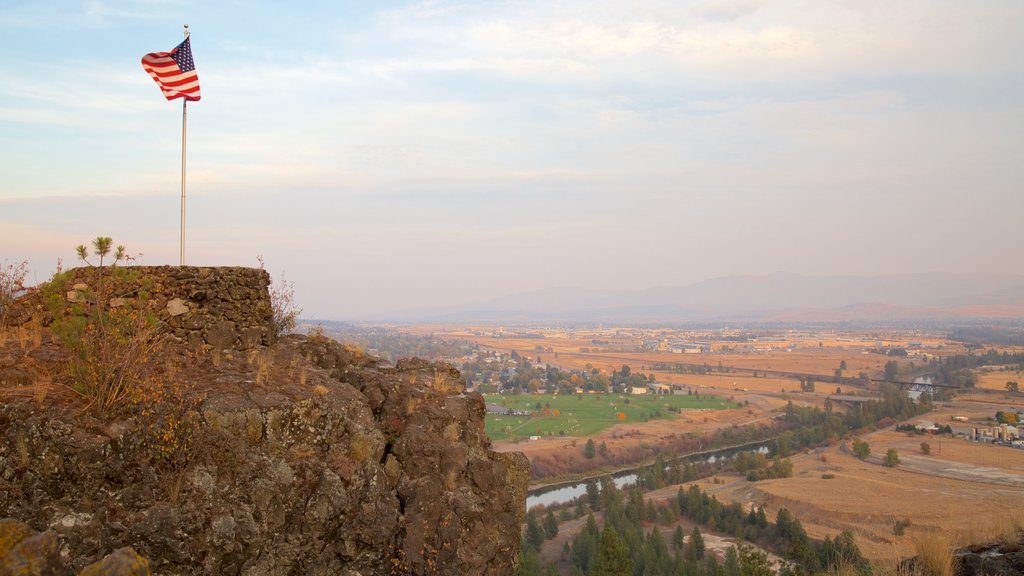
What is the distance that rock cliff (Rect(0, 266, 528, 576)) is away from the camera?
27.7 feet

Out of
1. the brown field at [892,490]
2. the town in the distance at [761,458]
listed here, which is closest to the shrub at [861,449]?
the town in the distance at [761,458]

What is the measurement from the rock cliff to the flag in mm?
4585

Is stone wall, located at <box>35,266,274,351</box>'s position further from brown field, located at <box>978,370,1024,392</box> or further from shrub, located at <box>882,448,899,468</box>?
brown field, located at <box>978,370,1024,392</box>

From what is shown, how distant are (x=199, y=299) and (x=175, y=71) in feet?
16.9

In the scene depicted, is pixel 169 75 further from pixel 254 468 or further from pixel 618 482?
pixel 618 482

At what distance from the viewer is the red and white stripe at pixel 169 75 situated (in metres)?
13.4

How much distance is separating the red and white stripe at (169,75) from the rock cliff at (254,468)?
4.57 m

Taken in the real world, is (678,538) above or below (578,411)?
above

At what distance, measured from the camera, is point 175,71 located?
13.5m

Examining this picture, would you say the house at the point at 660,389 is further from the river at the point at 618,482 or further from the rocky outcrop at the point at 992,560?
the rocky outcrop at the point at 992,560

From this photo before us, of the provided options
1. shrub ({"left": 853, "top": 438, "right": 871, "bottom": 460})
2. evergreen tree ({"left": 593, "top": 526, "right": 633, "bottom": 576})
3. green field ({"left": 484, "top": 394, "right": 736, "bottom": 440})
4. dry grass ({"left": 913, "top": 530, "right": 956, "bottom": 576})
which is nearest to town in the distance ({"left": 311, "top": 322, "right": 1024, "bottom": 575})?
dry grass ({"left": 913, "top": 530, "right": 956, "bottom": 576})

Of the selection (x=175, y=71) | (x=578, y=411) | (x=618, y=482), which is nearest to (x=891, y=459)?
(x=618, y=482)

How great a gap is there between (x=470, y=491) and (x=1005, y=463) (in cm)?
7030

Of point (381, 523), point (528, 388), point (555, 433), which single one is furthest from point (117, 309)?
point (528, 388)
